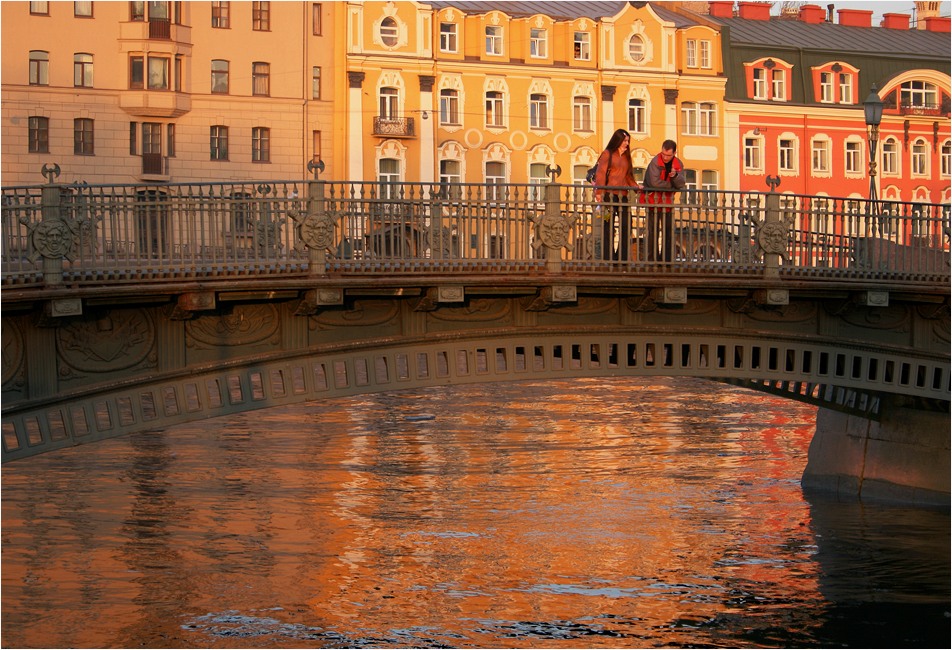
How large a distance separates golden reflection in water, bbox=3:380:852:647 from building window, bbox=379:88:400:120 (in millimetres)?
21896

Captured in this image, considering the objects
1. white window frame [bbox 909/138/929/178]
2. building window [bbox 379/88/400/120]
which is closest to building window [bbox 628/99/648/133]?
building window [bbox 379/88/400/120]

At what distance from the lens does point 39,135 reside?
2432 inches

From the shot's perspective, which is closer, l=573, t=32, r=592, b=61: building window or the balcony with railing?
the balcony with railing

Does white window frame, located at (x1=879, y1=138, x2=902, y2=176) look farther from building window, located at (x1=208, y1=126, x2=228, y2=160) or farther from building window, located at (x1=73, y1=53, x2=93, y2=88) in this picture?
building window, located at (x1=73, y1=53, x2=93, y2=88)

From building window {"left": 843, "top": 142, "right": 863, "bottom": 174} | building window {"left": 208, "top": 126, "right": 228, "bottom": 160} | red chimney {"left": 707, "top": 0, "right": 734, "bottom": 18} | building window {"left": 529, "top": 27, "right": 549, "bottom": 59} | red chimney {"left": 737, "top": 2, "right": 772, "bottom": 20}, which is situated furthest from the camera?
red chimney {"left": 737, "top": 2, "right": 772, "bottom": 20}

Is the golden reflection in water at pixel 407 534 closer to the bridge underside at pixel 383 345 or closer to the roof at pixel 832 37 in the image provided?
the bridge underside at pixel 383 345

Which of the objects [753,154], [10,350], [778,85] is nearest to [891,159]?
[778,85]

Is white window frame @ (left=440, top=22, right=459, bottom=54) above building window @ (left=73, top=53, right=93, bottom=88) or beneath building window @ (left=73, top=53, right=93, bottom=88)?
above

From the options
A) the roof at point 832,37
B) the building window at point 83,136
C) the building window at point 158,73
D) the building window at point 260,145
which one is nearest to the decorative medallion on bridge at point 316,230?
the building window at point 83,136

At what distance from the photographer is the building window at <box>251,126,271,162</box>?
65438mm

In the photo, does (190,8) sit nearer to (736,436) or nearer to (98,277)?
(736,436)

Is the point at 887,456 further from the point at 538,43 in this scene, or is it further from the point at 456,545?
the point at 538,43

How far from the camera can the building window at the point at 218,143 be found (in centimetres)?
6450

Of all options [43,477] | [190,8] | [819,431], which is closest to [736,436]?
[819,431]
